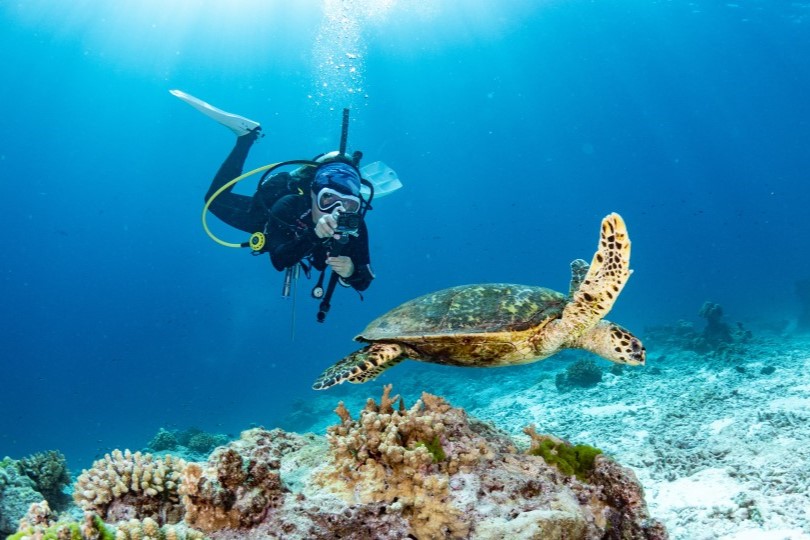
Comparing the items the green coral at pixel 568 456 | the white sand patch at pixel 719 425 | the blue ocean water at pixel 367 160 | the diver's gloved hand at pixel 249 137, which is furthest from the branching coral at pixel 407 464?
the blue ocean water at pixel 367 160

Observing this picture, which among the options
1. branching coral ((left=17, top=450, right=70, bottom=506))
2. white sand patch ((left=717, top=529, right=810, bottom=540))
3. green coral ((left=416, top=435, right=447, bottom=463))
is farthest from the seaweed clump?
branching coral ((left=17, top=450, right=70, bottom=506))

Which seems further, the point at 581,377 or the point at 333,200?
the point at 581,377

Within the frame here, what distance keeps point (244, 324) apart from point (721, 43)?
105 m

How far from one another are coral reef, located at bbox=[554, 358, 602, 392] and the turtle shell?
8216mm

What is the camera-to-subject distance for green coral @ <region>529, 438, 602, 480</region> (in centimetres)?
300

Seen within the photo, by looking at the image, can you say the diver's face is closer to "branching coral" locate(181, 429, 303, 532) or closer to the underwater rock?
the underwater rock

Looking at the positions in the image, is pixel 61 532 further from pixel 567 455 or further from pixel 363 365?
pixel 567 455

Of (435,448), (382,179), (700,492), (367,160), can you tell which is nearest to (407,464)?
(435,448)

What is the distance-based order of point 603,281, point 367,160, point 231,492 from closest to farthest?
point 231,492
point 603,281
point 367,160

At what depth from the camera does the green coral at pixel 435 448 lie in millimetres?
2656

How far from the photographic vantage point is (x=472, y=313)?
14.3 ft

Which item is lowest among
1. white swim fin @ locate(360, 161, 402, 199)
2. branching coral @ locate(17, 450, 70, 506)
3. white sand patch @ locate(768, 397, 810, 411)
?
white sand patch @ locate(768, 397, 810, 411)

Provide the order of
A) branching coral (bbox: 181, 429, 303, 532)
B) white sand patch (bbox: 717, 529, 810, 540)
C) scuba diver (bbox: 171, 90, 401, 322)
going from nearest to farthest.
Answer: branching coral (bbox: 181, 429, 303, 532), white sand patch (bbox: 717, 529, 810, 540), scuba diver (bbox: 171, 90, 401, 322)

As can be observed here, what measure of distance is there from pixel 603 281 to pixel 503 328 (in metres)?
1.04
